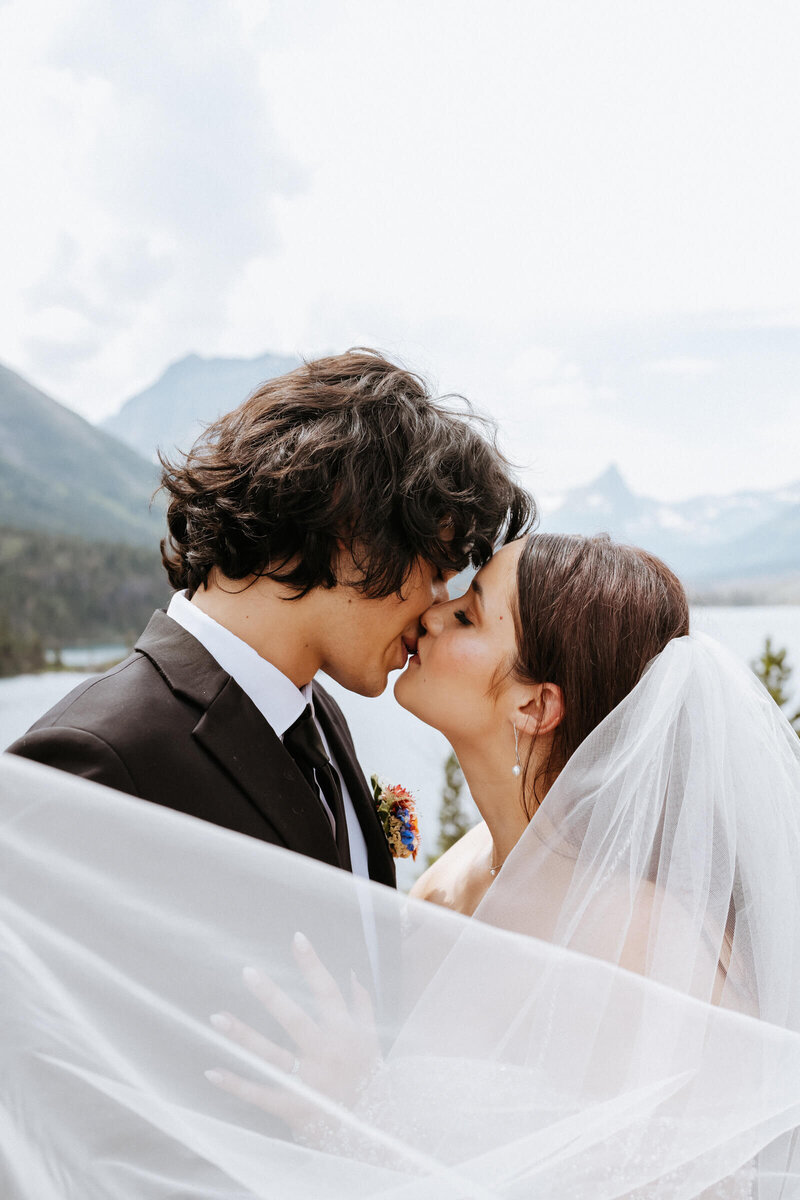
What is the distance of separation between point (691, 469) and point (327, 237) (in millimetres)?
16305

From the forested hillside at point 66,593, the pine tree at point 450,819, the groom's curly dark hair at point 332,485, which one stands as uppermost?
the groom's curly dark hair at point 332,485

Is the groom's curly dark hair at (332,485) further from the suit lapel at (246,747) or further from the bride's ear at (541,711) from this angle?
the bride's ear at (541,711)

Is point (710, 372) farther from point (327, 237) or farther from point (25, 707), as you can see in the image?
point (25, 707)

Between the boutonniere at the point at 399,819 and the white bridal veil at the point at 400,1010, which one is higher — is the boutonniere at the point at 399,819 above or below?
below

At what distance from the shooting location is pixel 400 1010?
1467mm

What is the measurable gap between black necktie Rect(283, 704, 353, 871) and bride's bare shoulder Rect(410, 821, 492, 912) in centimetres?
62

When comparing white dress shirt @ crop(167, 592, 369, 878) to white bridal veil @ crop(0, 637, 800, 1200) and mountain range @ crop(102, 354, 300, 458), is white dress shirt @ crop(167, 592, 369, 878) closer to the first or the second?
white bridal veil @ crop(0, 637, 800, 1200)

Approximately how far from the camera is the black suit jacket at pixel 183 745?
1522 millimetres

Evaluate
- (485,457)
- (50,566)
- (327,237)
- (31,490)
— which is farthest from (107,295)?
(485,457)

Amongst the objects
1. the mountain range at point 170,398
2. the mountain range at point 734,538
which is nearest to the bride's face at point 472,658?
the mountain range at point 734,538

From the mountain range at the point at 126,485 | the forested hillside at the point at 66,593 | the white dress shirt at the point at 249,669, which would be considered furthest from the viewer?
the mountain range at the point at 126,485

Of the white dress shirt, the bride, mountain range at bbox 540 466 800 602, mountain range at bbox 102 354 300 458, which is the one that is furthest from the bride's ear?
mountain range at bbox 102 354 300 458

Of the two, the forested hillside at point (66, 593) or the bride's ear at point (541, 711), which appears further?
the forested hillside at point (66, 593)

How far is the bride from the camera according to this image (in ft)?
3.86
